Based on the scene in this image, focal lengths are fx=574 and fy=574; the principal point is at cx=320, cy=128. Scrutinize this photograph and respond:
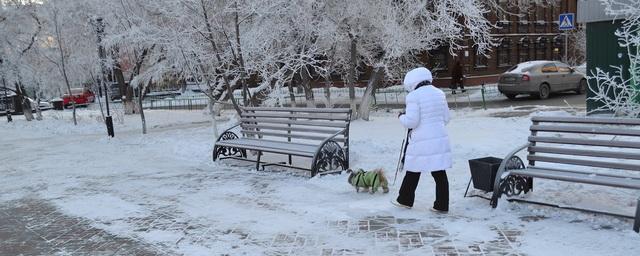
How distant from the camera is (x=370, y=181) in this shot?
6.69 m

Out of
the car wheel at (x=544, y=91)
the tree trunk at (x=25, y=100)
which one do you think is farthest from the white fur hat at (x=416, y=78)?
the tree trunk at (x=25, y=100)

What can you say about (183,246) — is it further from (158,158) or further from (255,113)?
(158,158)

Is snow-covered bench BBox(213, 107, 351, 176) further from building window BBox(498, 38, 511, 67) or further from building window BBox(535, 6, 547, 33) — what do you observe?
building window BBox(535, 6, 547, 33)

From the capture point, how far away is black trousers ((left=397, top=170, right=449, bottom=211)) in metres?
5.84

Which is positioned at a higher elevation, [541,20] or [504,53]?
[541,20]

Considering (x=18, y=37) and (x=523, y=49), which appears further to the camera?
(x=523, y=49)

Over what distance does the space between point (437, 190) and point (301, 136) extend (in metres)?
3.05

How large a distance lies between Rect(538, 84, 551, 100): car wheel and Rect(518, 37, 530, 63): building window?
1689cm

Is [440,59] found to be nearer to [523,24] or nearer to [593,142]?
[523,24]

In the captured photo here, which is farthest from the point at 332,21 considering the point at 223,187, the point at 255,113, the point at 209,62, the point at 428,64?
the point at 428,64

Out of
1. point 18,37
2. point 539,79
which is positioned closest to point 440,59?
point 539,79

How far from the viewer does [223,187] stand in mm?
7676

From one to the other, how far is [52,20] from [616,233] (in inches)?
754

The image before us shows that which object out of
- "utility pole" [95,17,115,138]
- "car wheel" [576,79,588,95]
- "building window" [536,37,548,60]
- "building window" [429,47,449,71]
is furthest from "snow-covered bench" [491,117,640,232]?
"building window" [536,37,548,60]
